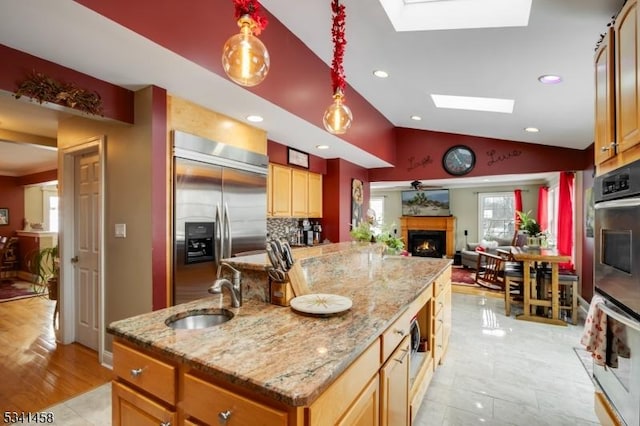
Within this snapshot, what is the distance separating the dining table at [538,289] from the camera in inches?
161

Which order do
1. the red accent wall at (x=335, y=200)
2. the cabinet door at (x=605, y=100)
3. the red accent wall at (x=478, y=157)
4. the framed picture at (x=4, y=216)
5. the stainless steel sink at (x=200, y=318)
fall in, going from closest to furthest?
the stainless steel sink at (x=200, y=318) → the cabinet door at (x=605, y=100) → the red accent wall at (x=478, y=157) → the red accent wall at (x=335, y=200) → the framed picture at (x=4, y=216)

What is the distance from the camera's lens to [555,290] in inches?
163

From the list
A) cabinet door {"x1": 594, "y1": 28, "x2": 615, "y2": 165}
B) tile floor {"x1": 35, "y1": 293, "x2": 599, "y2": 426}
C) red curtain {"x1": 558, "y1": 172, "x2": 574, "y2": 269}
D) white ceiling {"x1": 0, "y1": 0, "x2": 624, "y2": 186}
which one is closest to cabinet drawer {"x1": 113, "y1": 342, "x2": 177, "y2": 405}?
tile floor {"x1": 35, "y1": 293, "x2": 599, "y2": 426}

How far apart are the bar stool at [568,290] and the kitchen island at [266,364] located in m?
3.45

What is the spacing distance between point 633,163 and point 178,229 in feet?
9.66

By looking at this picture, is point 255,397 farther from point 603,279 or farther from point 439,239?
point 439,239

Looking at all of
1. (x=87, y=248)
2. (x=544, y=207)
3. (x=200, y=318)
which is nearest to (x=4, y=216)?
(x=87, y=248)

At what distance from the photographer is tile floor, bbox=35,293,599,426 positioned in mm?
2207

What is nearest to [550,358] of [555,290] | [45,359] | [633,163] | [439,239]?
[555,290]

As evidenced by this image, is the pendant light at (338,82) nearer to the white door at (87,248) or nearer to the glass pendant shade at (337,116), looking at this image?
the glass pendant shade at (337,116)

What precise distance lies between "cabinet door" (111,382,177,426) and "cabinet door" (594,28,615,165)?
8.11 ft

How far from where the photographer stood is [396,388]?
1.59 m

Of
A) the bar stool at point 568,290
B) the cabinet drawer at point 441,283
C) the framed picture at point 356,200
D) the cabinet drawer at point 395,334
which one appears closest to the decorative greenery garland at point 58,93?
the cabinet drawer at point 395,334

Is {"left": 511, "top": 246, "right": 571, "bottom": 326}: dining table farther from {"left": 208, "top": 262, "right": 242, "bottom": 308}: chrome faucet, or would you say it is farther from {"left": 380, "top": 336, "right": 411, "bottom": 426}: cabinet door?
{"left": 208, "top": 262, "right": 242, "bottom": 308}: chrome faucet
